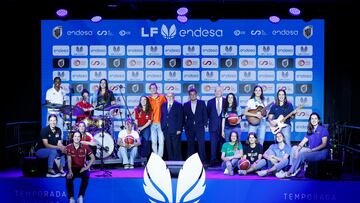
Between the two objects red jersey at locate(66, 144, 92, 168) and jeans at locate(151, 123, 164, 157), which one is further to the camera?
jeans at locate(151, 123, 164, 157)

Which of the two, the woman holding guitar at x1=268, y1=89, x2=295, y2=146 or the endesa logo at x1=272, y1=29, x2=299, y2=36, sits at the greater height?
the endesa logo at x1=272, y1=29, x2=299, y2=36

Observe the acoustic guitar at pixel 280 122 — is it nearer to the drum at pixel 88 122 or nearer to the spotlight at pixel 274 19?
the spotlight at pixel 274 19

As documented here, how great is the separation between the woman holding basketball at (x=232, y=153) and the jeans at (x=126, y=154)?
1738 millimetres

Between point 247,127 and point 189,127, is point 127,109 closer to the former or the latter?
point 189,127

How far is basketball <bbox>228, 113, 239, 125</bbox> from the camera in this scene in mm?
11505

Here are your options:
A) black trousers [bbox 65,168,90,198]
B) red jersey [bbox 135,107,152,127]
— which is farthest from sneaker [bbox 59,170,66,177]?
red jersey [bbox 135,107,152,127]

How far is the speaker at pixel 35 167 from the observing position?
10.5m

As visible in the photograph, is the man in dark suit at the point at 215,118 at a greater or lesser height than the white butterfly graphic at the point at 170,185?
greater

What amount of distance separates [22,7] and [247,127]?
5.21 metres

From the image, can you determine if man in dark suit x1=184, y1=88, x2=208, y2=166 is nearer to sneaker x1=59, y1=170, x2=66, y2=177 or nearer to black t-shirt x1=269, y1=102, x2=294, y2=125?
black t-shirt x1=269, y1=102, x2=294, y2=125

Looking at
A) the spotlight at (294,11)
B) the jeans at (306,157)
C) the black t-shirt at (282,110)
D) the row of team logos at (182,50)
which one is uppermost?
the spotlight at (294,11)

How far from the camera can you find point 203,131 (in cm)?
1178

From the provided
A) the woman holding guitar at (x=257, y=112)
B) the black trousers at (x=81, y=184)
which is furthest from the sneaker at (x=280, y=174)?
the black trousers at (x=81, y=184)

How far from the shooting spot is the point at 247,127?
41.2 feet
